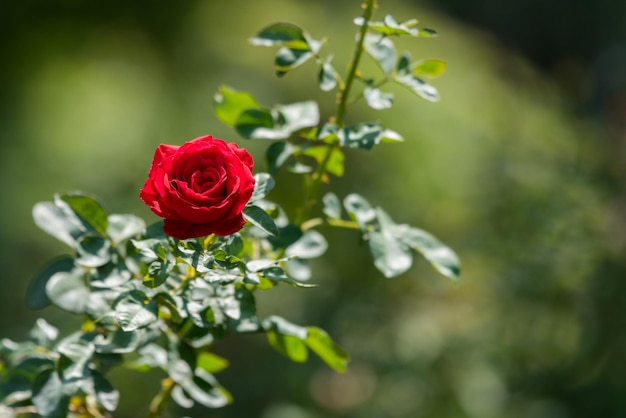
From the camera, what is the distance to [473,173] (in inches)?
134

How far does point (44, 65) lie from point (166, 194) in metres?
3.81

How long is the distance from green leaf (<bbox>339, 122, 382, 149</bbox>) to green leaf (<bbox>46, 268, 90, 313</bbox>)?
0.35 meters

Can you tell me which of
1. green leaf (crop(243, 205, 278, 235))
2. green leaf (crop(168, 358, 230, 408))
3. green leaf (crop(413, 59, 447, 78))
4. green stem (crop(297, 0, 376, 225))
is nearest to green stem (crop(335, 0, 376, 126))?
green stem (crop(297, 0, 376, 225))

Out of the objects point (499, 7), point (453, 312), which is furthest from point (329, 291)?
point (499, 7)

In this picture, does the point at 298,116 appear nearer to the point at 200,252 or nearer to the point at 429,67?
the point at 429,67

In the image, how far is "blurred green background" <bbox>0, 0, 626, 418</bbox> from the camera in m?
2.55

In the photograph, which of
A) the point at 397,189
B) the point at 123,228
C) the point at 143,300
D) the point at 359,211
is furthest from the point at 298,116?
the point at 397,189

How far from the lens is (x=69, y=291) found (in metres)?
0.99

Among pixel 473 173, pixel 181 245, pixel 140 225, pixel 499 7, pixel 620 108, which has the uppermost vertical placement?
pixel 181 245

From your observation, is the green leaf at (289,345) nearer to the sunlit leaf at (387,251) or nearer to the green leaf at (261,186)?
the sunlit leaf at (387,251)

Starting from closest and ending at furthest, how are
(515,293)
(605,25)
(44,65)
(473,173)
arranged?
(515,293) → (473,173) → (44,65) → (605,25)

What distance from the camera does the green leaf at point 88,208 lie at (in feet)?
3.32

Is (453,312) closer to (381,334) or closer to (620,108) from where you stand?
(381,334)

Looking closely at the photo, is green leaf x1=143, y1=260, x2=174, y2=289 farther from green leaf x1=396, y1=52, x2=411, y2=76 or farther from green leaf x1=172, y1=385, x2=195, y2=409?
green leaf x1=396, y1=52, x2=411, y2=76
